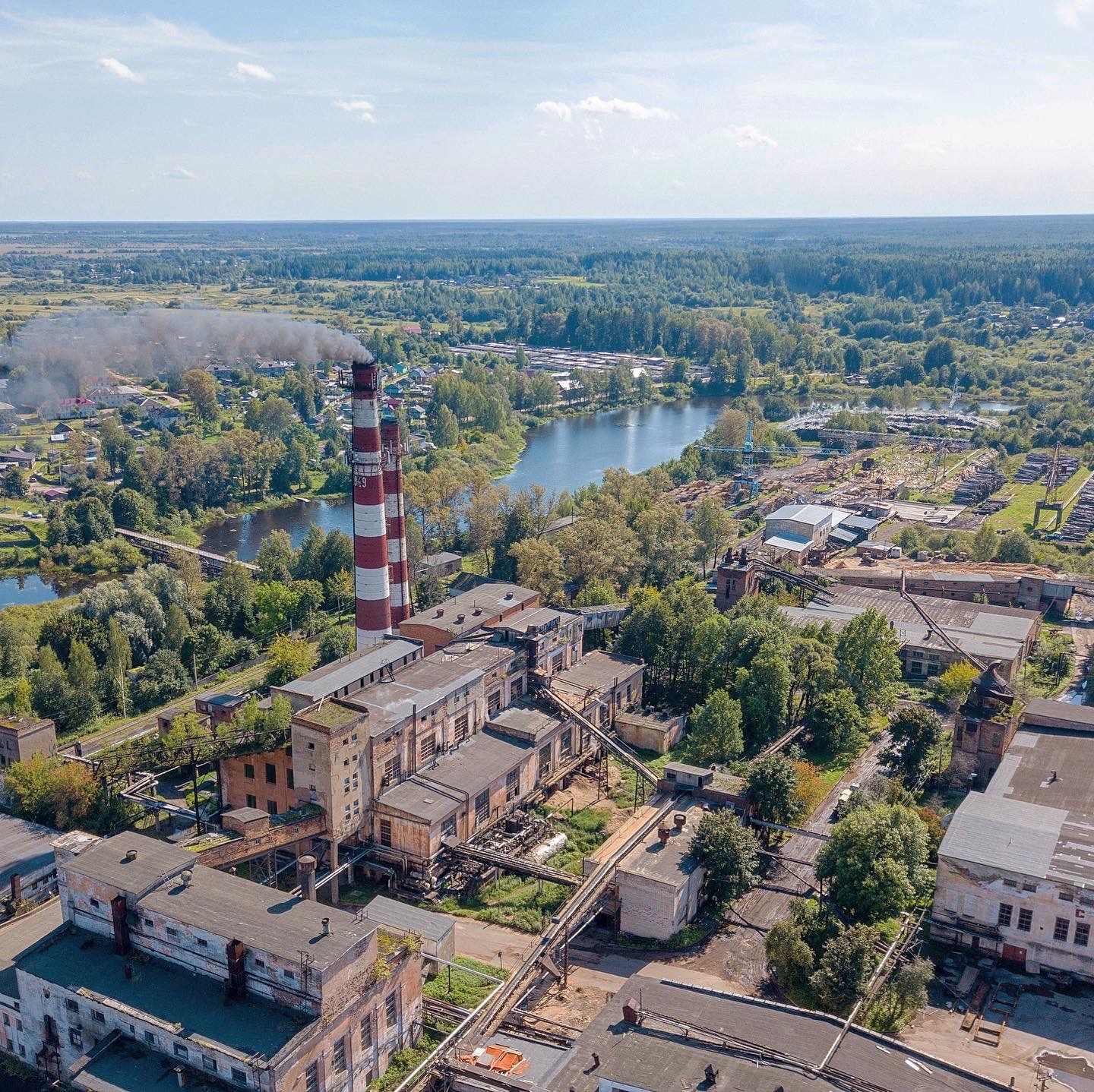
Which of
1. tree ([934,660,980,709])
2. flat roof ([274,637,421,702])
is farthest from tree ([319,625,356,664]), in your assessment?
tree ([934,660,980,709])

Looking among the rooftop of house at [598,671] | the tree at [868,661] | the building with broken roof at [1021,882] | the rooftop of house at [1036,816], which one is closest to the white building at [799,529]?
the tree at [868,661]

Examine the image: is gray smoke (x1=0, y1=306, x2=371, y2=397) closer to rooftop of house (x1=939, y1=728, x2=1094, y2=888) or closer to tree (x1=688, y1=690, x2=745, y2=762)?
tree (x1=688, y1=690, x2=745, y2=762)

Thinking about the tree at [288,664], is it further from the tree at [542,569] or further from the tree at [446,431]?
the tree at [446,431]

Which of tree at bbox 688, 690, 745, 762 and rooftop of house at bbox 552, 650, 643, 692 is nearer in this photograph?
tree at bbox 688, 690, 745, 762

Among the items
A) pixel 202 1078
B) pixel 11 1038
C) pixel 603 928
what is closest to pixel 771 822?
pixel 603 928

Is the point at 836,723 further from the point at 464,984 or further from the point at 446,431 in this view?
the point at 446,431

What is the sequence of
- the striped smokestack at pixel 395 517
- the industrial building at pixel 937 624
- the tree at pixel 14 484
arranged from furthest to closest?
the tree at pixel 14 484
the industrial building at pixel 937 624
the striped smokestack at pixel 395 517

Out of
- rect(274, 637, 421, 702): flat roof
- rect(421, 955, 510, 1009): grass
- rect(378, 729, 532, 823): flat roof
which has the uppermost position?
rect(274, 637, 421, 702): flat roof
